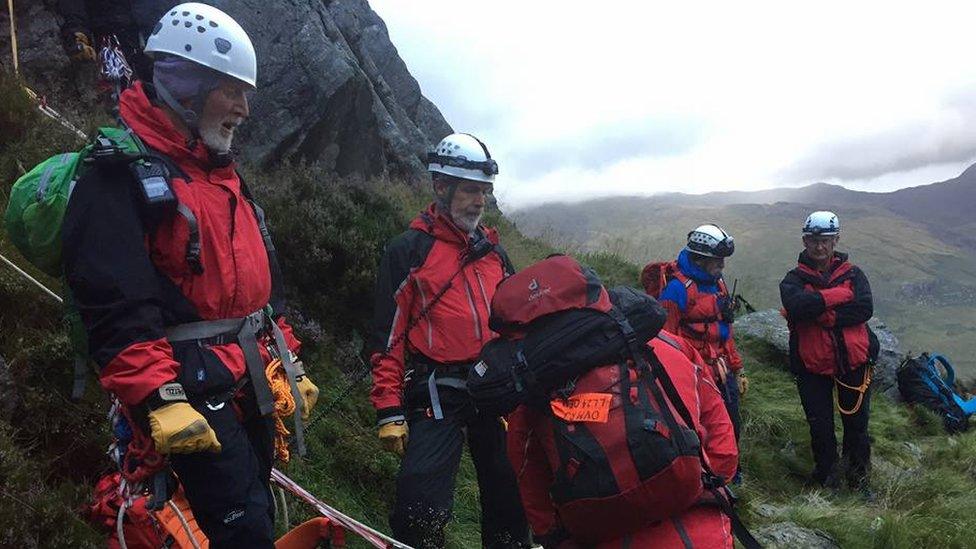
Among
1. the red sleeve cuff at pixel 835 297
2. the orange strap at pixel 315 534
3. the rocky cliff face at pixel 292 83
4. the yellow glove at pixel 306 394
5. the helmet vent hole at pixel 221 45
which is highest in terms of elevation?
the rocky cliff face at pixel 292 83

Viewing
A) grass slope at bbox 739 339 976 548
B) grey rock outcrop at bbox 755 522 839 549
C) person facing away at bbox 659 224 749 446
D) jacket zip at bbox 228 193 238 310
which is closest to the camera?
jacket zip at bbox 228 193 238 310

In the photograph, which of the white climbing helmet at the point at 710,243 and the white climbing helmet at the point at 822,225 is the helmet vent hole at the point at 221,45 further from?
the white climbing helmet at the point at 822,225

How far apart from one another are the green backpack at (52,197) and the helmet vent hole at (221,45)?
474 millimetres

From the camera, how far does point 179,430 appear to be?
195cm

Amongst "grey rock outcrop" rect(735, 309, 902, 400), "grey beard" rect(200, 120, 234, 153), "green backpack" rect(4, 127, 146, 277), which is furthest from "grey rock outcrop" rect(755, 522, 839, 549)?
"grey rock outcrop" rect(735, 309, 902, 400)

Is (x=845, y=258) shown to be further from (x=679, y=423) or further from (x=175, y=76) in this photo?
(x=175, y=76)

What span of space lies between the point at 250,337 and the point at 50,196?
81 cm

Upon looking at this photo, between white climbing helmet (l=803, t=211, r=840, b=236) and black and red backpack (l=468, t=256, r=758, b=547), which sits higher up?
white climbing helmet (l=803, t=211, r=840, b=236)

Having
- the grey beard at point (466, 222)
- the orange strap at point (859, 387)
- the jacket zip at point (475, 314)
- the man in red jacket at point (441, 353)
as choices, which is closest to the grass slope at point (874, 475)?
the orange strap at point (859, 387)

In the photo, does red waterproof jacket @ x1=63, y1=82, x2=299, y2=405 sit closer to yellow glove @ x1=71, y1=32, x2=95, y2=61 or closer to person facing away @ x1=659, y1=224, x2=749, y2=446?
person facing away @ x1=659, y1=224, x2=749, y2=446

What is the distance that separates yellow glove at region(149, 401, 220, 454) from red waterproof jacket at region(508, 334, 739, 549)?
3.74ft

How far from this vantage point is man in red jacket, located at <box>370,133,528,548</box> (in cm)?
343

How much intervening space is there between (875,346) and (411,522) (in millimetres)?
5303

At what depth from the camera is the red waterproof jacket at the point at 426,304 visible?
360 cm
